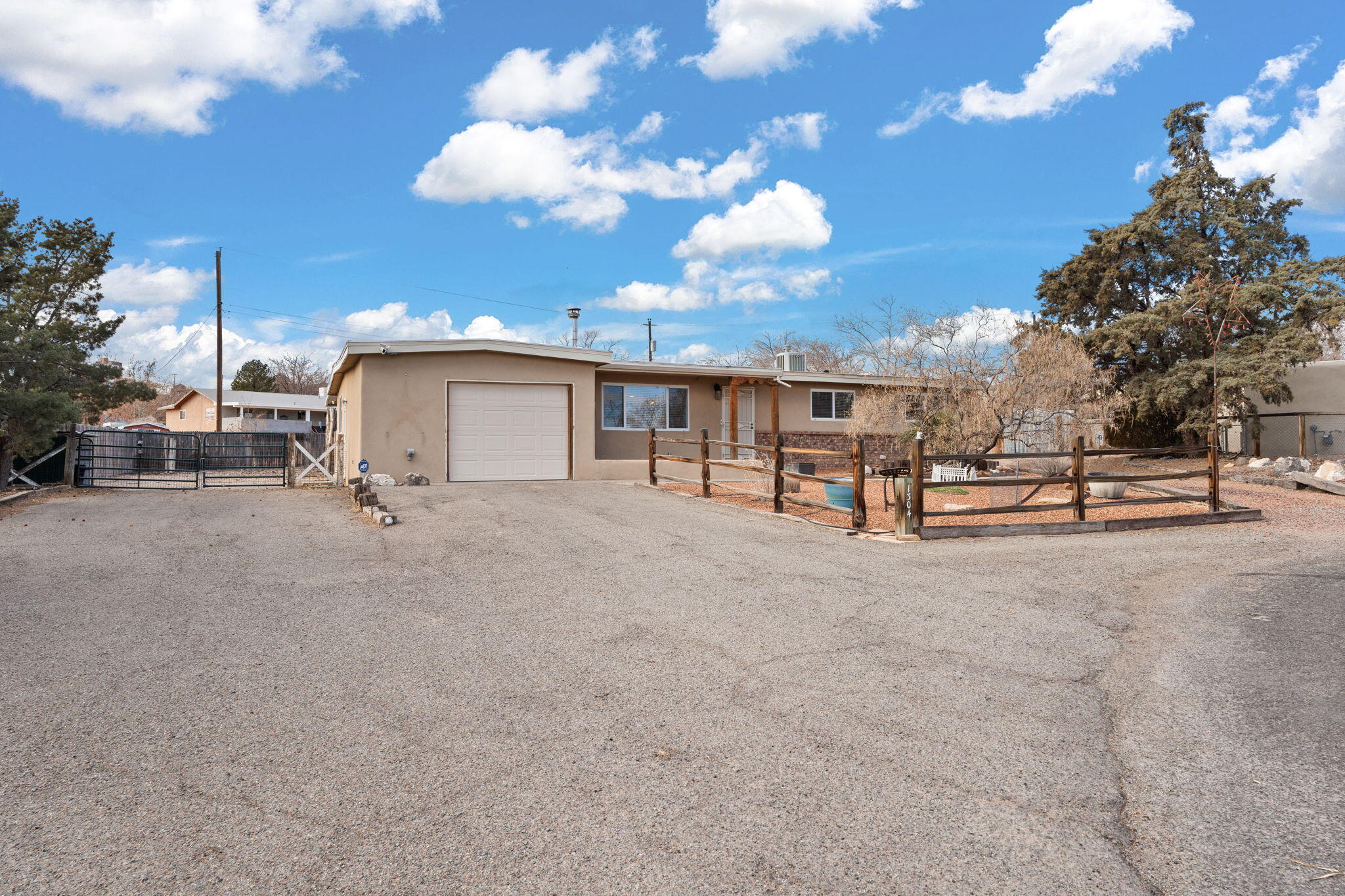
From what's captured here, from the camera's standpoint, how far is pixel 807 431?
2134 centimetres

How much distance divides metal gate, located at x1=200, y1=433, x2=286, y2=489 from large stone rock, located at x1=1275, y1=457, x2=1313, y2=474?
21047 mm

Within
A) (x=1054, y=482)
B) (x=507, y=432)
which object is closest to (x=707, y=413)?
(x=507, y=432)

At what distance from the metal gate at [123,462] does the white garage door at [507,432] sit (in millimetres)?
5568

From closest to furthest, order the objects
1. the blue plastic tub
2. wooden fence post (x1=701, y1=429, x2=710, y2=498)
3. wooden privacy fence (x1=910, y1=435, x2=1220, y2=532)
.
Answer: wooden privacy fence (x1=910, y1=435, x2=1220, y2=532) → the blue plastic tub → wooden fence post (x1=701, y1=429, x2=710, y2=498)

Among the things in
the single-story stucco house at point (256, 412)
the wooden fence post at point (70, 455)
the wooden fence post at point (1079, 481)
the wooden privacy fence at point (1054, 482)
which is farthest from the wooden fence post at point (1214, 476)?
the single-story stucco house at point (256, 412)

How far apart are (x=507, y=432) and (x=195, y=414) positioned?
104ft

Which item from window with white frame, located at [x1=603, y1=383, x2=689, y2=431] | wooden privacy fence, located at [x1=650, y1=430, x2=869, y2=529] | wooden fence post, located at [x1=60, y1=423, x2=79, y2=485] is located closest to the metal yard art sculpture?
wooden privacy fence, located at [x1=650, y1=430, x2=869, y2=529]

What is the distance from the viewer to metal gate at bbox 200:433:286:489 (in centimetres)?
1791

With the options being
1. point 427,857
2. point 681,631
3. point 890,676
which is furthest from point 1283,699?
point 427,857

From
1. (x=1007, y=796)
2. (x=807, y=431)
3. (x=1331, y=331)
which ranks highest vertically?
(x=1331, y=331)

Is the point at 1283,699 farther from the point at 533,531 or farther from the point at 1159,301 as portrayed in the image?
the point at 1159,301

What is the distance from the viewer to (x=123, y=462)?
18609mm

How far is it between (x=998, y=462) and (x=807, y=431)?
6069 mm

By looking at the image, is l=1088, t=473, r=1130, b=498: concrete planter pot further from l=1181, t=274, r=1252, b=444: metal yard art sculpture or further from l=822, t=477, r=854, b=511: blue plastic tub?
l=1181, t=274, r=1252, b=444: metal yard art sculpture
